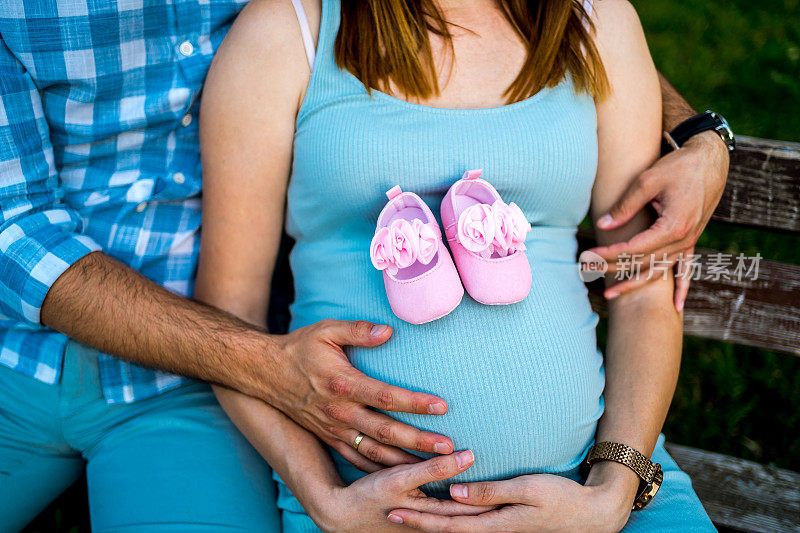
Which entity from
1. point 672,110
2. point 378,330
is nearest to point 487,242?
point 378,330

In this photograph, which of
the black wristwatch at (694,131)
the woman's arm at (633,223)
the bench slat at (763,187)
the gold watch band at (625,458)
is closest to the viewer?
the gold watch band at (625,458)

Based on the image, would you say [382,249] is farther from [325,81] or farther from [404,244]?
[325,81]

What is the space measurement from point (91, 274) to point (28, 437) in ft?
1.77

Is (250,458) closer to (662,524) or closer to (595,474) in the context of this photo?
(595,474)

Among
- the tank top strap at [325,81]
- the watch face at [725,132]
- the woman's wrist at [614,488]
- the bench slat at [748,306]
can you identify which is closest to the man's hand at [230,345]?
the woman's wrist at [614,488]

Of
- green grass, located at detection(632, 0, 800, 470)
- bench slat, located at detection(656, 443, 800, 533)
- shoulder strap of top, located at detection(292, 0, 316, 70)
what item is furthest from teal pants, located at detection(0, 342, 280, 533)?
green grass, located at detection(632, 0, 800, 470)

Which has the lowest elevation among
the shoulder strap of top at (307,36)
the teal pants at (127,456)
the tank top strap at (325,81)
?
the teal pants at (127,456)

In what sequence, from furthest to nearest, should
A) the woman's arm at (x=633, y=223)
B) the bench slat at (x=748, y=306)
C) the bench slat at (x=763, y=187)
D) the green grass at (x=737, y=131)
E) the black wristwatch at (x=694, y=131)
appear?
the green grass at (x=737, y=131) → the bench slat at (x=748, y=306) → the bench slat at (x=763, y=187) → the black wristwatch at (x=694, y=131) → the woman's arm at (x=633, y=223)

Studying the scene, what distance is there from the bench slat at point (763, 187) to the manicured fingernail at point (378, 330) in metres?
1.21

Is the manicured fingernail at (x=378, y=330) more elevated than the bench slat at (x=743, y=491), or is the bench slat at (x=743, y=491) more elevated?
the manicured fingernail at (x=378, y=330)

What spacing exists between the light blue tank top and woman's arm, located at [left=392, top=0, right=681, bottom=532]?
83 mm

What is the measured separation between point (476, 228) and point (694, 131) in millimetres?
A: 855

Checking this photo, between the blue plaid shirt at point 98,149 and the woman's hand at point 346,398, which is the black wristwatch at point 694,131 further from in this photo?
the blue plaid shirt at point 98,149

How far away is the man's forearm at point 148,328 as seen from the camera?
1605 mm
